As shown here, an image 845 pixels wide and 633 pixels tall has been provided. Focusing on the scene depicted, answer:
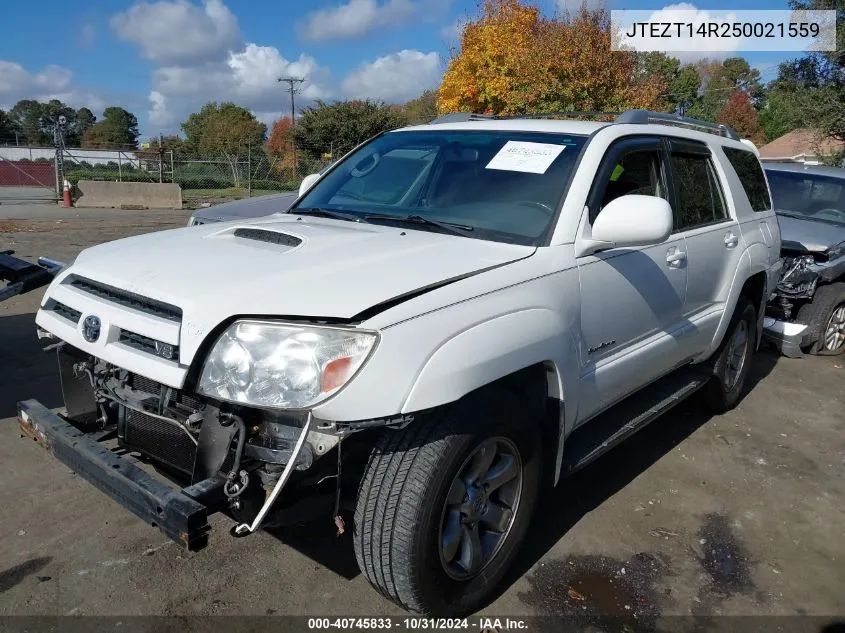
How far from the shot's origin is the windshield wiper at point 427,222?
10.0ft

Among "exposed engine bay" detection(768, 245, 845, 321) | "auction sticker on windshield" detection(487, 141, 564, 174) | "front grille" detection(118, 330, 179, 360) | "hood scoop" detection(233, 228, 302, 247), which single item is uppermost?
"auction sticker on windshield" detection(487, 141, 564, 174)

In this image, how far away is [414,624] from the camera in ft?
8.96

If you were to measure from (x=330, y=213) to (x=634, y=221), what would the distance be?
5.04ft

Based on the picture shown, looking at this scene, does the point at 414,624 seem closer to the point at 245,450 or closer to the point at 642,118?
the point at 245,450

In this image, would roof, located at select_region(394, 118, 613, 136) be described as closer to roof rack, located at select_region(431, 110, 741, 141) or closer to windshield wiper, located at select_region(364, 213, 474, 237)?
roof rack, located at select_region(431, 110, 741, 141)

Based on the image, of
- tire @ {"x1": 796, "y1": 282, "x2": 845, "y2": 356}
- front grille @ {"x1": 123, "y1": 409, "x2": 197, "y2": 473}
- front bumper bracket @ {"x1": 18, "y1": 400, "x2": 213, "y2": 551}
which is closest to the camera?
front bumper bracket @ {"x1": 18, "y1": 400, "x2": 213, "y2": 551}

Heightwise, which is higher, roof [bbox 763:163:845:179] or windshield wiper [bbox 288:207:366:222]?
roof [bbox 763:163:845:179]

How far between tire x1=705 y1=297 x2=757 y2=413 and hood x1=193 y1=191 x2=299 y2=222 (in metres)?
3.97

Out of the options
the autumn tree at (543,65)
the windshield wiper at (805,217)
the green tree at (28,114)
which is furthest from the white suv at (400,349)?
the green tree at (28,114)

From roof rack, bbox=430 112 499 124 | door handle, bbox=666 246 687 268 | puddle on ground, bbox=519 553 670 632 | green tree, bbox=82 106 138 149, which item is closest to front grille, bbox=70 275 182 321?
puddle on ground, bbox=519 553 670 632

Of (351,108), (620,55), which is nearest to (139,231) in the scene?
(620,55)

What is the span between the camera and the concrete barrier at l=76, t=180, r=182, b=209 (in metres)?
21.4

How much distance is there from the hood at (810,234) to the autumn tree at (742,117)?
2113 inches

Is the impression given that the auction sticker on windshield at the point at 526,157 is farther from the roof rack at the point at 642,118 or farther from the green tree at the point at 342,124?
the green tree at the point at 342,124
